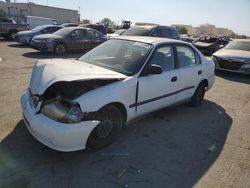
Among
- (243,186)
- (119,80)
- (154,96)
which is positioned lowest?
(243,186)

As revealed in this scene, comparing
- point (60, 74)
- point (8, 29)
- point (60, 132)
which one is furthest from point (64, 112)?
point (8, 29)

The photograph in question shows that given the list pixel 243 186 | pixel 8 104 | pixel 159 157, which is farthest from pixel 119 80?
pixel 8 104

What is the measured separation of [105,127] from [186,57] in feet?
8.50

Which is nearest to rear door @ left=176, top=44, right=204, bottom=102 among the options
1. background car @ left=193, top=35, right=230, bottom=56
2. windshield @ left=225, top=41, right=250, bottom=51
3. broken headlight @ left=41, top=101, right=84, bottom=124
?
broken headlight @ left=41, top=101, right=84, bottom=124

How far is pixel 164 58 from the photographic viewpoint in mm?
4699

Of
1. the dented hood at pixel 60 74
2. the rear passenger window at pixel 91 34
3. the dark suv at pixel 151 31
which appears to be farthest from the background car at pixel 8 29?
the dented hood at pixel 60 74

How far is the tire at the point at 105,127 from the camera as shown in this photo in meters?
3.55

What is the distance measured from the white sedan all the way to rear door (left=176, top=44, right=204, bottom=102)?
0.07 feet

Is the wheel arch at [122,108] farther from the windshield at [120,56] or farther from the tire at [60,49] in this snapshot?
the tire at [60,49]

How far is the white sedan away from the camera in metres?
3.23

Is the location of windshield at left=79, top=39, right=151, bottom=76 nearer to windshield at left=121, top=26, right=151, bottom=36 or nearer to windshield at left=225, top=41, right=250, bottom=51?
windshield at left=121, top=26, right=151, bottom=36

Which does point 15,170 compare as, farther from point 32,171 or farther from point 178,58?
point 178,58

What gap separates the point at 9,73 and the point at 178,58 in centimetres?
555

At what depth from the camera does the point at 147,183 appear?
3.11 metres
